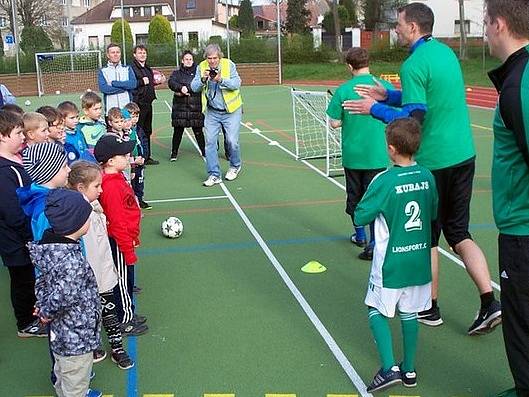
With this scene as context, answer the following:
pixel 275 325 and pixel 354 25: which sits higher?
pixel 354 25

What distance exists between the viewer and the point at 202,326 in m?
4.95

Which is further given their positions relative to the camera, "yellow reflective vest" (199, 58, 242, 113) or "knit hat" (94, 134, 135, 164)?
"yellow reflective vest" (199, 58, 242, 113)

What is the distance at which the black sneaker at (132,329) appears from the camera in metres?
4.83

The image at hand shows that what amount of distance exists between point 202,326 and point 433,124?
7.52ft

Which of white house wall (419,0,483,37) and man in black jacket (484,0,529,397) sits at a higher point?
white house wall (419,0,483,37)

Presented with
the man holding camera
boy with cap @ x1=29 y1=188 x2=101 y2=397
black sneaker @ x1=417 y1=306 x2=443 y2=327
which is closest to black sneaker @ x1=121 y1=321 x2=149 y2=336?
boy with cap @ x1=29 y1=188 x2=101 y2=397

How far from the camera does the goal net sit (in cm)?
3316

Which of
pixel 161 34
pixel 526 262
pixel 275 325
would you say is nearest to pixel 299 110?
pixel 275 325

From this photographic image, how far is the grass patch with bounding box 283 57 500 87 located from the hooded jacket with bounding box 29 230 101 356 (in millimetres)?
31599

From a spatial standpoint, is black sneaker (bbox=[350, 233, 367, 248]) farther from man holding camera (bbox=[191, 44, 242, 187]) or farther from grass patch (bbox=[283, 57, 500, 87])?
grass patch (bbox=[283, 57, 500, 87])

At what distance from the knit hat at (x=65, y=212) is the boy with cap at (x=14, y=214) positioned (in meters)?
1.26

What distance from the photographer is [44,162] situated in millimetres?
4285

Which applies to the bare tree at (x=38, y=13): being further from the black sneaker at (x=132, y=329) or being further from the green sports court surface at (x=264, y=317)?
the black sneaker at (x=132, y=329)

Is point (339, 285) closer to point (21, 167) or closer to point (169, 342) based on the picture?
point (169, 342)
